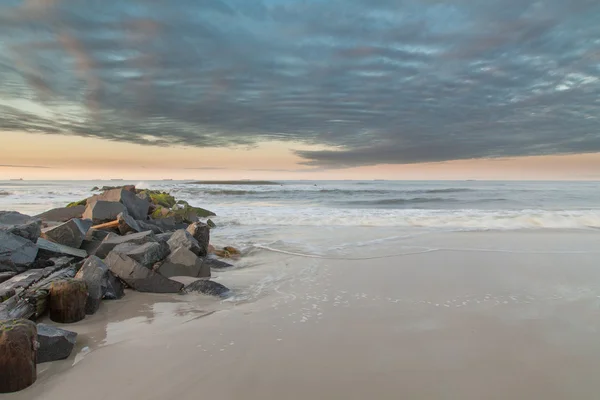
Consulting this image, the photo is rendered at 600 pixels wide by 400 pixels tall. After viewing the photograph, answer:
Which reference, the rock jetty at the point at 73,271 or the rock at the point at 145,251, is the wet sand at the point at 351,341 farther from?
the rock at the point at 145,251

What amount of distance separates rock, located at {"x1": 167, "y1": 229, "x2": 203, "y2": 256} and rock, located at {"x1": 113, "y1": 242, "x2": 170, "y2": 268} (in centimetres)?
31

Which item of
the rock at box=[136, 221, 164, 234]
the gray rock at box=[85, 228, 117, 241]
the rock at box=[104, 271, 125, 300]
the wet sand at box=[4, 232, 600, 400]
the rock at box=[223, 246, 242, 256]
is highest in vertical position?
the gray rock at box=[85, 228, 117, 241]

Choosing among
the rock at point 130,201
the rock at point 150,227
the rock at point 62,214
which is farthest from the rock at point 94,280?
the rock at point 62,214

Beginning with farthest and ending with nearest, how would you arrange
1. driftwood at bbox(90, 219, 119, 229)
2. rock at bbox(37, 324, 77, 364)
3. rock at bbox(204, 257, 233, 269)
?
driftwood at bbox(90, 219, 119, 229) → rock at bbox(204, 257, 233, 269) → rock at bbox(37, 324, 77, 364)

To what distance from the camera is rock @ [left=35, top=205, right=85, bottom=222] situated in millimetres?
10117

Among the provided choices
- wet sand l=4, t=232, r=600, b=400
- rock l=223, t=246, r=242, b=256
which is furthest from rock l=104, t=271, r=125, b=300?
rock l=223, t=246, r=242, b=256

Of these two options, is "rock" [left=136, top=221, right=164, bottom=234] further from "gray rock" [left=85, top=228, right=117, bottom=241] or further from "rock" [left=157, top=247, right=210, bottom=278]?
"rock" [left=157, top=247, right=210, bottom=278]

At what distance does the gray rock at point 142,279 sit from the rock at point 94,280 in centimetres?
26

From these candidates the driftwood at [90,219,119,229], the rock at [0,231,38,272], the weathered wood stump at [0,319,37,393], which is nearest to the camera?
the weathered wood stump at [0,319,37,393]

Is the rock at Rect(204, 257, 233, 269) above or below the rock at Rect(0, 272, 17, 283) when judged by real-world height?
below

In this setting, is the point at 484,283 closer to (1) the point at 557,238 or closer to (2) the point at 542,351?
(2) the point at 542,351

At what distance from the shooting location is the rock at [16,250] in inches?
196

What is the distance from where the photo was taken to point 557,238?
9812 millimetres

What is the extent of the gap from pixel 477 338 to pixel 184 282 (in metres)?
3.99
